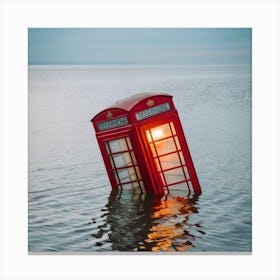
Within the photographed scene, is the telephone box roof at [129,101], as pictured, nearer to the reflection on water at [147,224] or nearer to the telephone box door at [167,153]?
the telephone box door at [167,153]

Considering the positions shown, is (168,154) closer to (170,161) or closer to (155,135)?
(170,161)

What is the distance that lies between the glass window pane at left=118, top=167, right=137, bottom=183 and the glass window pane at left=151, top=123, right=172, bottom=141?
0.68 meters

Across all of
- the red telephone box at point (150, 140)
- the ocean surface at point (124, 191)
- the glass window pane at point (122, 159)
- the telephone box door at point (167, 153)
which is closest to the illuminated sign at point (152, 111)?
the red telephone box at point (150, 140)

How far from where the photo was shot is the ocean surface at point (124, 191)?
938 centimetres

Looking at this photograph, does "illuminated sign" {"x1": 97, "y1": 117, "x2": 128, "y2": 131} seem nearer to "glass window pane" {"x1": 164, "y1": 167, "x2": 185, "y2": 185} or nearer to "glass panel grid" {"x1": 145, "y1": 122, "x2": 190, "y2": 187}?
"glass panel grid" {"x1": 145, "y1": 122, "x2": 190, "y2": 187}

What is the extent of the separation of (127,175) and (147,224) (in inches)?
38.6

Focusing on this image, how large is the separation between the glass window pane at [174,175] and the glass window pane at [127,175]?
0.54m

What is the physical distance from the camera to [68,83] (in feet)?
32.7

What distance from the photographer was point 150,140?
9.98 meters

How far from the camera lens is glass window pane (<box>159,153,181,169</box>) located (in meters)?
10.0
